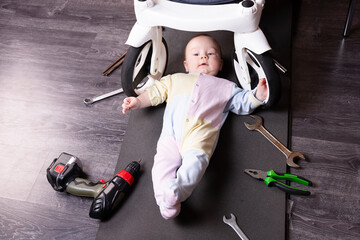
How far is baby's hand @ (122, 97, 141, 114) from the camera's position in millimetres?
1346

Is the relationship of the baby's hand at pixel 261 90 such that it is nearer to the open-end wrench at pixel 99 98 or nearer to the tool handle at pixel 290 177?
the tool handle at pixel 290 177

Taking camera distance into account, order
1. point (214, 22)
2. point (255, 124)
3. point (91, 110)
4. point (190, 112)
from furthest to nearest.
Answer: point (91, 110)
point (255, 124)
point (190, 112)
point (214, 22)

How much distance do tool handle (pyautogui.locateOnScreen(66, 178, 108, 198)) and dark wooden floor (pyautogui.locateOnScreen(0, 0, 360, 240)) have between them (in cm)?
5

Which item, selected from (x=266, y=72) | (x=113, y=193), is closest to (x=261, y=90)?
(x=266, y=72)

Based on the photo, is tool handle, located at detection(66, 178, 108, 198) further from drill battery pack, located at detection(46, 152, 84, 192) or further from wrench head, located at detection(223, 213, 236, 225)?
wrench head, located at detection(223, 213, 236, 225)

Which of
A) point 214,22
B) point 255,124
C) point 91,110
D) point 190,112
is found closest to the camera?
point 214,22

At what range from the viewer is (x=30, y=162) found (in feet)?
4.84

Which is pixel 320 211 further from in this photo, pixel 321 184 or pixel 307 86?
pixel 307 86

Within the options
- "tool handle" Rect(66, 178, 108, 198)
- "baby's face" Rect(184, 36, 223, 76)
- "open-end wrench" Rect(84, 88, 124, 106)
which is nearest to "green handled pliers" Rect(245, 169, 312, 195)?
"baby's face" Rect(184, 36, 223, 76)

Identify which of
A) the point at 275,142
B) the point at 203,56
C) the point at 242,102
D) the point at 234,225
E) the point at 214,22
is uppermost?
the point at 214,22

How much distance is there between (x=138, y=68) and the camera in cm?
142

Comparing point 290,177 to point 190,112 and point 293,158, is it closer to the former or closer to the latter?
point 293,158

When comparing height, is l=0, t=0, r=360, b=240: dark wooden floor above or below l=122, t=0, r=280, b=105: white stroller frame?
below

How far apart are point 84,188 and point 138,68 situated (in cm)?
47
